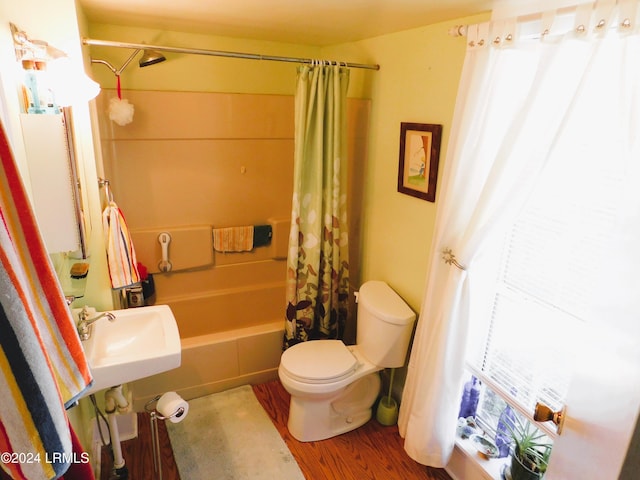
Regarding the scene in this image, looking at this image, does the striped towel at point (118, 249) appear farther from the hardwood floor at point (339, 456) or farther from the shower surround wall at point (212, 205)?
A: the hardwood floor at point (339, 456)

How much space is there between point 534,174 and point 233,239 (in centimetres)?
218

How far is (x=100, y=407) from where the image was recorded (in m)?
2.12

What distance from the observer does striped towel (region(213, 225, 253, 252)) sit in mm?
2982

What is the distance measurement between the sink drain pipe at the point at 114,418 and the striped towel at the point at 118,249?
493mm

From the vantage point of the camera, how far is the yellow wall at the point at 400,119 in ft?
6.06

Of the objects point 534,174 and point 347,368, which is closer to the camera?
point 534,174

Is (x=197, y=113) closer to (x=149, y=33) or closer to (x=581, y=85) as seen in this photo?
(x=149, y=33)

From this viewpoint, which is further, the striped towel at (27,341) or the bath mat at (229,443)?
the bath mat at (229,443)

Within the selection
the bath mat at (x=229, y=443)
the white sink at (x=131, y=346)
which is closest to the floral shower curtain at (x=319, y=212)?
the bath mat at (x=229, y=443)

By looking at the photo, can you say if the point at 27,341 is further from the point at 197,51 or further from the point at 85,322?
the point at 197,51

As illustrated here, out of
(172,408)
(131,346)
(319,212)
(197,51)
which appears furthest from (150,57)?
(172,408)

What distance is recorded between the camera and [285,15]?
6.29 ft

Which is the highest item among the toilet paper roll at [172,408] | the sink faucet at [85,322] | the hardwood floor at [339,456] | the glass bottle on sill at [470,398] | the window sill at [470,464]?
the sink faucet at [85,322]

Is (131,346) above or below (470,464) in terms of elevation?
above
